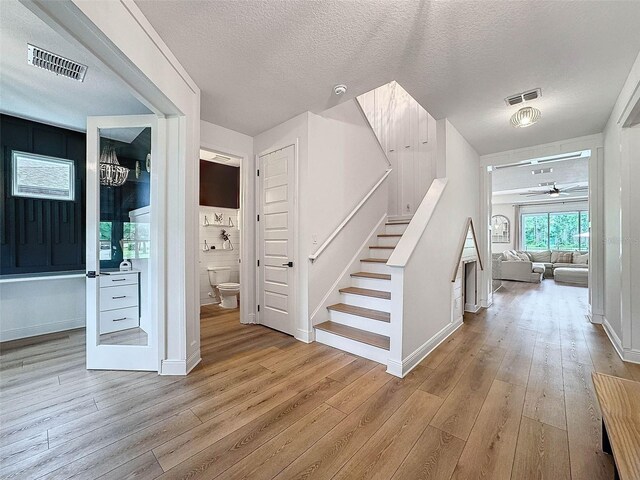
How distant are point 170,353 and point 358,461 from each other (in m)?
1.77

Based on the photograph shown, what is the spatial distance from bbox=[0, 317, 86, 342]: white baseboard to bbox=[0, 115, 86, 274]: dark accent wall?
2.21 feet

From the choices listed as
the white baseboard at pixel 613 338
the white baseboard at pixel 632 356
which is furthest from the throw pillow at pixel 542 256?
the white baseboard at pixel 632 356

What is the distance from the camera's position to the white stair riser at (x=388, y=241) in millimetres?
4020

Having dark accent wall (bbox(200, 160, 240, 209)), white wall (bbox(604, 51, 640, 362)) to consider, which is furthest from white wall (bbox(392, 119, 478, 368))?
dark accent wall (bbox(200, 160, 240, 209))

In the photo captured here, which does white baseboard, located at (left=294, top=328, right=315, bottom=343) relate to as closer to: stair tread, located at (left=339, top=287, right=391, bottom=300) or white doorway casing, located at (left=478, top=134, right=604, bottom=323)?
stair tread, located at (left=339, top=287, right=391, bottom=300)

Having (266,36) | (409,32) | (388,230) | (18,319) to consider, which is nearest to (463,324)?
(388,230)

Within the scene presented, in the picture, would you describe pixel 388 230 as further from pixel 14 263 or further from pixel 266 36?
pixel 14 263

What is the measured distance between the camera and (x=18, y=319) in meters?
3.15

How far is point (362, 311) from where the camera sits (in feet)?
10.2

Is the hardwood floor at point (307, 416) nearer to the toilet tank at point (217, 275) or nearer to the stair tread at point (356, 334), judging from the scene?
the stair tread at point (356, 334)

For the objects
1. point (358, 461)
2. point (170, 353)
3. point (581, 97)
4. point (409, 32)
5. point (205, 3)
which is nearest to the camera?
point (358, 461)

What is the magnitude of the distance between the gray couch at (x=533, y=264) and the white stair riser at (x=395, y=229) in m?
4.84

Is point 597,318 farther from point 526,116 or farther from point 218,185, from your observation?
point 218,185

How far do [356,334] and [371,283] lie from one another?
0.76m
